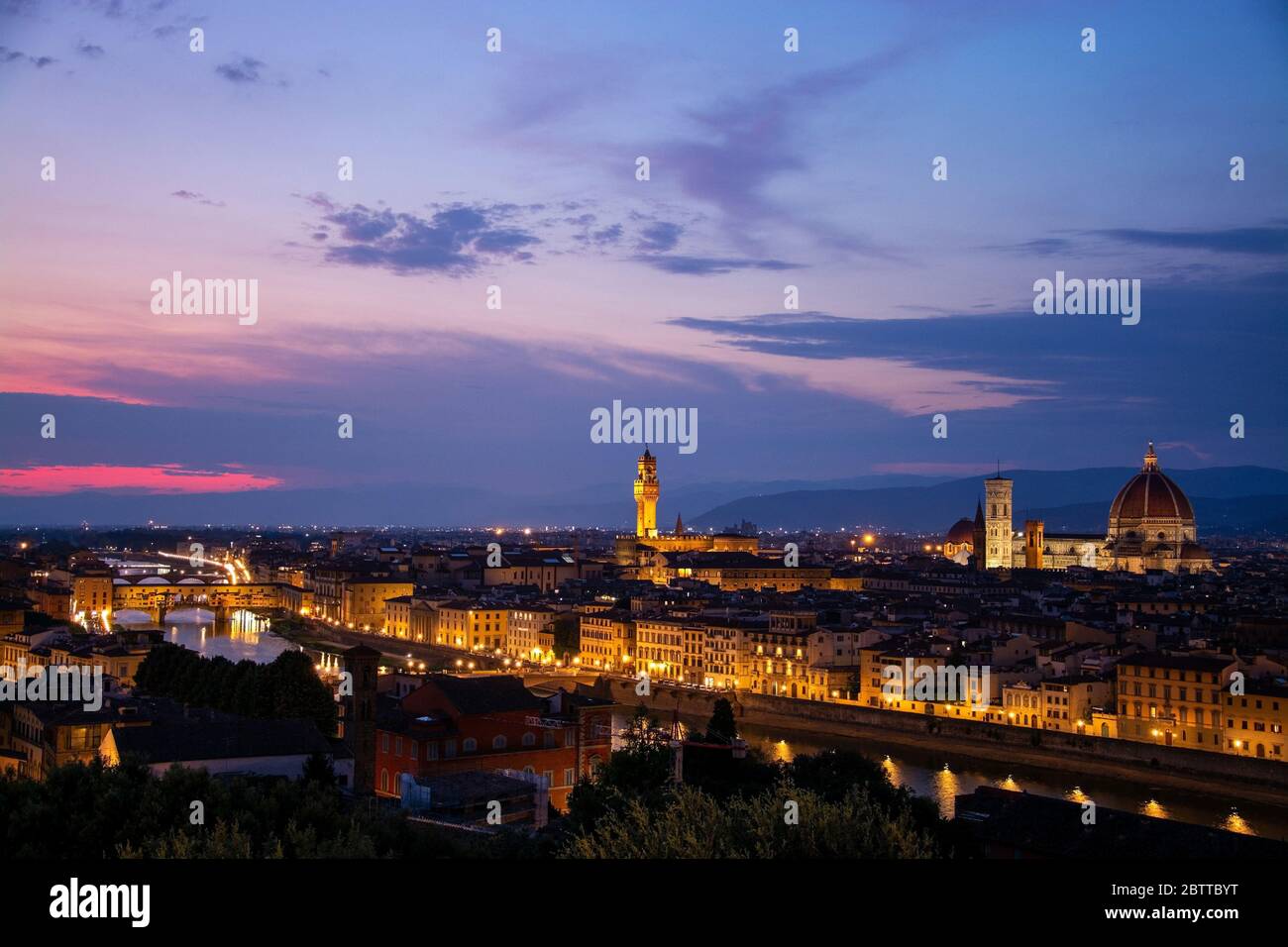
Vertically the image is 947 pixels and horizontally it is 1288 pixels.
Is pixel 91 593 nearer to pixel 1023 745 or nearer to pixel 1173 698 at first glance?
pixel 1023 745

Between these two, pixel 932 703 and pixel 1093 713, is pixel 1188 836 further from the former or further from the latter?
pixel 932 703

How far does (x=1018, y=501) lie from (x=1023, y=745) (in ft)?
472

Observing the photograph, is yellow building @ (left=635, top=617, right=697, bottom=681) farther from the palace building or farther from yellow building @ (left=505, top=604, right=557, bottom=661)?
the palace building

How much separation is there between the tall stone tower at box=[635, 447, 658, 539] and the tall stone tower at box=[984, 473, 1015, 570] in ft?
47.0

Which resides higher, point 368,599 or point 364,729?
point 364,729

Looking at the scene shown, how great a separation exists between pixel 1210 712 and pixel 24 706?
1305cm

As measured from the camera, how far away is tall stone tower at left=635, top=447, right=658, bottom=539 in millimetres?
59906

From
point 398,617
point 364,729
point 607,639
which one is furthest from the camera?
point 398,617

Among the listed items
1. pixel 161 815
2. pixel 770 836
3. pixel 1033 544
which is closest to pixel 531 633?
pixel 161 815

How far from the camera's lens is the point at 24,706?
13.4 meters

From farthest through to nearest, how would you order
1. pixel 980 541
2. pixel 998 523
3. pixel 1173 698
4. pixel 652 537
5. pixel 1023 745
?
pixel 652 537 < pixel 980 541 < pixel 998 523 < pixel 1023 745 < pixel 1173 698

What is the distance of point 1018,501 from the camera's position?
156m

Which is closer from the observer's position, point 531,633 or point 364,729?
point 364,729
